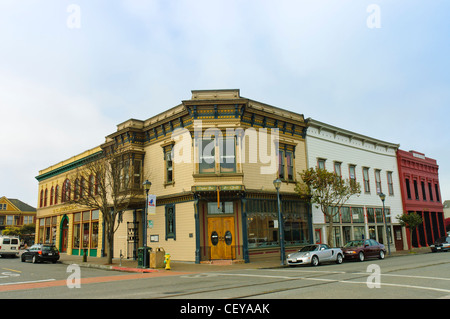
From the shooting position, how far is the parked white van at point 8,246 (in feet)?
116

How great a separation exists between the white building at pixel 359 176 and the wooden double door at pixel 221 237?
8.11m

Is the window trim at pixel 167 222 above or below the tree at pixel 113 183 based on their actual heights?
below

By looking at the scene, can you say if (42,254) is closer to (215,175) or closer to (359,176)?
(215,175)

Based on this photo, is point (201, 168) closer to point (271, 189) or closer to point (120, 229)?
point (271, 189)

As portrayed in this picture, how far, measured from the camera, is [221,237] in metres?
23.2

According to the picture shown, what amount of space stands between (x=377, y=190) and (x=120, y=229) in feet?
78.0

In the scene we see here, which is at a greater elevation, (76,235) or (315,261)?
(76,235)

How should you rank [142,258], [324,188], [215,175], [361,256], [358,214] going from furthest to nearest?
[358,214]
[324,188]
[361,256]
[215,175]
[142,258]

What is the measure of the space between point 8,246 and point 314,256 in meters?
29.8

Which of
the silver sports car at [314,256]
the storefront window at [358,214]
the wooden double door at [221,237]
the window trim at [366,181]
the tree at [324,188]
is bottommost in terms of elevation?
the silver sports car at [314,256]

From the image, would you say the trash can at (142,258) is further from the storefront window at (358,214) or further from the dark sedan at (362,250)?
the storefront window at (358,214)

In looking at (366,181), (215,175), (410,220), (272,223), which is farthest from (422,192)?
(215,175)

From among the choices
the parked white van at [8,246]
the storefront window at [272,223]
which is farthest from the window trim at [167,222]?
the parked white van at [8,246]
